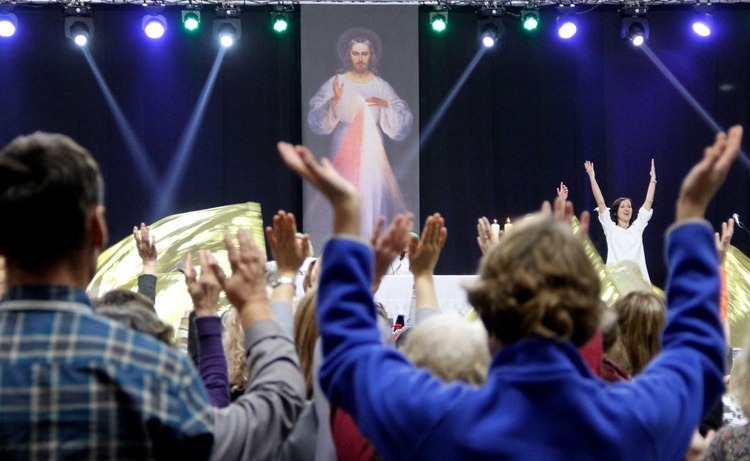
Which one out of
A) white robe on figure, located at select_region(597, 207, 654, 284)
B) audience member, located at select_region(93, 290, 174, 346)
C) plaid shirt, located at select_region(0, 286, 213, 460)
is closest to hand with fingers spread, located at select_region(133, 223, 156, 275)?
audience member, located at select_region(93, 290, 174, 346)

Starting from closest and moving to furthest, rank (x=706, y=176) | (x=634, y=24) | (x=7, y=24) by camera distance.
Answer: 1. (x=706, y=176)
2. (x=7, y=24)
3. (x=634, y=24)

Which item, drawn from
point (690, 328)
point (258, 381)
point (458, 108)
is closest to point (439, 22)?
point (458, 108)

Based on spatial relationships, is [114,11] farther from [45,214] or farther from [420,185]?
[45,214]

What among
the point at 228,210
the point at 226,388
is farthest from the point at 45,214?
the point at 228,210

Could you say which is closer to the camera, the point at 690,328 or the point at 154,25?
the point at 690,328

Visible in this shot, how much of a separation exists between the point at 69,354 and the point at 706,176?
827 mm

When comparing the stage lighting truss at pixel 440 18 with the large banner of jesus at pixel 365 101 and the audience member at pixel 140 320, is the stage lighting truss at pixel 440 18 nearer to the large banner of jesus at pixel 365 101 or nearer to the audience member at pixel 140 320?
the large banner of jesus at pixel 365 101

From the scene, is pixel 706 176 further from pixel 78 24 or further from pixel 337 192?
pixel 78 24

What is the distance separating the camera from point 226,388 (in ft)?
5.17

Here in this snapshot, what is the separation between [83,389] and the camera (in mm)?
1091

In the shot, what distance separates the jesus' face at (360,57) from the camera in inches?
387

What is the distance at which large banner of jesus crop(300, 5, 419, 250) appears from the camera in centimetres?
980

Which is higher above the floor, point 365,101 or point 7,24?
point 7,24

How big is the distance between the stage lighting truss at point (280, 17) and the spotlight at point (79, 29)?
1817 millimetres
